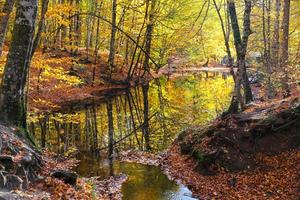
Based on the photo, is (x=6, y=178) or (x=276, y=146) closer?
(x=6, y=178)

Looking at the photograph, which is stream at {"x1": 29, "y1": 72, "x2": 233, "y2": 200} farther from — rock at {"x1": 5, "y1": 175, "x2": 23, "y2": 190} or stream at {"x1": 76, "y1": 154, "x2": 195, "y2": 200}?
rock at {"x1": 5, "y1": 175, "x2": 23, "y2": 190}

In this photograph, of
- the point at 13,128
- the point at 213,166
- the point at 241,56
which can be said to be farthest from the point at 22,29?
the point at 241,56

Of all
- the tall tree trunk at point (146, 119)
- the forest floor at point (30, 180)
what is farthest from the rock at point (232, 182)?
the tall tree trunk at point (146, 119)

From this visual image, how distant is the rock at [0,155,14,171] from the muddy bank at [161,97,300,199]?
18.8 feet

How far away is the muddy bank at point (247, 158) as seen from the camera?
36.3 feet

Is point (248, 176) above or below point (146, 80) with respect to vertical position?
below

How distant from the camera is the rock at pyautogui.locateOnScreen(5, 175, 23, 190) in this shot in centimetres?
769

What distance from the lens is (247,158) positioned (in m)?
12.7

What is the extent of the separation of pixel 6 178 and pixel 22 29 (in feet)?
14.7

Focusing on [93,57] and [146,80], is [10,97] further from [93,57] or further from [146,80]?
[146,80]

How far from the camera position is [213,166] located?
42.2ft

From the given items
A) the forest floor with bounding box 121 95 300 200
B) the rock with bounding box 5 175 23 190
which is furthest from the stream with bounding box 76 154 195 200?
the rock with bounding box 5 175 23 190

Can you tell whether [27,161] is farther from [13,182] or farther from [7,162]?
[13,182]

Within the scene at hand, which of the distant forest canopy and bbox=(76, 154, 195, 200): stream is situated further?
the distant forest canopy
